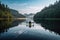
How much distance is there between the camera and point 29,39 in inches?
1000

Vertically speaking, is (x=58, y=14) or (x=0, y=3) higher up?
(x=0, y=3)

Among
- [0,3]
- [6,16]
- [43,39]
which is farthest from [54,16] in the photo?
[43,39]

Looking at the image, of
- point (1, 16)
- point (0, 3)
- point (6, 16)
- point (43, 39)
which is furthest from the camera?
point (0, 3)

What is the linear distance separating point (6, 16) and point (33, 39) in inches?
5745

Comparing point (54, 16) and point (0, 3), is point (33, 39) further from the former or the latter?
point (0, 3)

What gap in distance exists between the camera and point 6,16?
168125 mm

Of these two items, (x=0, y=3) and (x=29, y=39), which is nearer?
(x=29, y=39)

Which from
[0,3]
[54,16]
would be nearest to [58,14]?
[54,16]

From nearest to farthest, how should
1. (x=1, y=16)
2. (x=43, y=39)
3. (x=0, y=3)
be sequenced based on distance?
(x=43, y=39) < (x=1, y=16) < (x=0, y=3)

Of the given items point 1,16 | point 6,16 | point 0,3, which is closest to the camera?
point 1,16

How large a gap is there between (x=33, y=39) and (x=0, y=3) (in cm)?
16936

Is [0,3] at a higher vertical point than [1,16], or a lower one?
higher

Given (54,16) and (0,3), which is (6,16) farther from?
(54,16)

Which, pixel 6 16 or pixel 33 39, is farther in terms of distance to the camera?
pixel 6 16
